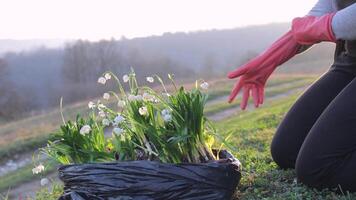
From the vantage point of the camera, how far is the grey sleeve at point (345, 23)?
269 cm

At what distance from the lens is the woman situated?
276cm

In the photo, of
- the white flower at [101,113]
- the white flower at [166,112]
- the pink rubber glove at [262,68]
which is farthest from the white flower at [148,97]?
the pink rubber glove at [262,68]

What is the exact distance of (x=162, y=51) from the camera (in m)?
68.6

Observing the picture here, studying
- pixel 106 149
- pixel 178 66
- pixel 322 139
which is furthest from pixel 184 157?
pixel 178 66

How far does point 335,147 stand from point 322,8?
1053mm

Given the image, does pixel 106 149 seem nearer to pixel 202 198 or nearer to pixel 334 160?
pixel 202 198

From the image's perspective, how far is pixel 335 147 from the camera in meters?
2.77

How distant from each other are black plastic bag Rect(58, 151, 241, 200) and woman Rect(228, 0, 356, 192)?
0.53 metres

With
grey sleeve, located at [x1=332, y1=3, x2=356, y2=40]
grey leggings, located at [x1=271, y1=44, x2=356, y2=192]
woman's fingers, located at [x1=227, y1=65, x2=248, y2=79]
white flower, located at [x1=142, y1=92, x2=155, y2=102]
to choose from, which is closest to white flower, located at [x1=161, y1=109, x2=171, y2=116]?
white flower, located at [x1=142, y1=92, x2=155, y2=102]

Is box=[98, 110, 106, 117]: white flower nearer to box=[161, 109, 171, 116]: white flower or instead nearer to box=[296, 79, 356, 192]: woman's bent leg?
box=[161, 109, 171, 116]: white flower

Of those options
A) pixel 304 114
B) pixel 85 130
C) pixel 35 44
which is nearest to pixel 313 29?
pixel 304 114

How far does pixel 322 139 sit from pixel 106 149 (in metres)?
1.14

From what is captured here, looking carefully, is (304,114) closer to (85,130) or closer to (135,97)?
(135,97)

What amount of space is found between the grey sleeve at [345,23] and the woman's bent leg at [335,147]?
0.85ft
